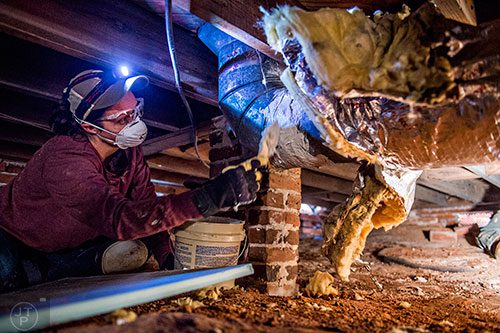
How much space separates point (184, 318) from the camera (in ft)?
3.25

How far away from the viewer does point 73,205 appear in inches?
66.0

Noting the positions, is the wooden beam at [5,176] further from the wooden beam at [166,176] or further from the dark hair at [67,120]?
the dark hair at [67,120]

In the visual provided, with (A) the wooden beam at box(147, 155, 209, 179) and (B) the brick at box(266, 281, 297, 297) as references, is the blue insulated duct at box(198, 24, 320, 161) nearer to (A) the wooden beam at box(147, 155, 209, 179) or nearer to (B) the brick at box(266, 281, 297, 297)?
(B) the brick at box(266, 281, 297, 297)

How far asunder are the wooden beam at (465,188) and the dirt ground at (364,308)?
3.07ft

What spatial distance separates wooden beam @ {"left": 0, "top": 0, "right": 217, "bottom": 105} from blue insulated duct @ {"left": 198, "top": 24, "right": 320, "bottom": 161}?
203 millimetres

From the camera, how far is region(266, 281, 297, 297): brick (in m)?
1.96

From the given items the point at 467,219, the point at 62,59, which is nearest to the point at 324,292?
the point at 62,59

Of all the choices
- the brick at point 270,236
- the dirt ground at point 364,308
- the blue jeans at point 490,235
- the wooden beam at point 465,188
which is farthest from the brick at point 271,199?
the blue jeans at point 490,235

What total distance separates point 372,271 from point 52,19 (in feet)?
11.2

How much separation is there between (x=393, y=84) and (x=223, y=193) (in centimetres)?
85

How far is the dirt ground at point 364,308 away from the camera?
1007 millimetres

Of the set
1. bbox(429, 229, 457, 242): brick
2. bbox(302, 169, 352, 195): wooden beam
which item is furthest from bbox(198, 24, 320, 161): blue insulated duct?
bbox(429, 229, 457, 242): brick

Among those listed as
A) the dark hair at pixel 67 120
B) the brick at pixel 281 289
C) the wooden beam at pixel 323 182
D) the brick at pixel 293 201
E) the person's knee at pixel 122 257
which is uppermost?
the dark hair at pixel 67 120

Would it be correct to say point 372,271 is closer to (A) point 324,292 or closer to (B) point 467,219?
(A) point 324,292
